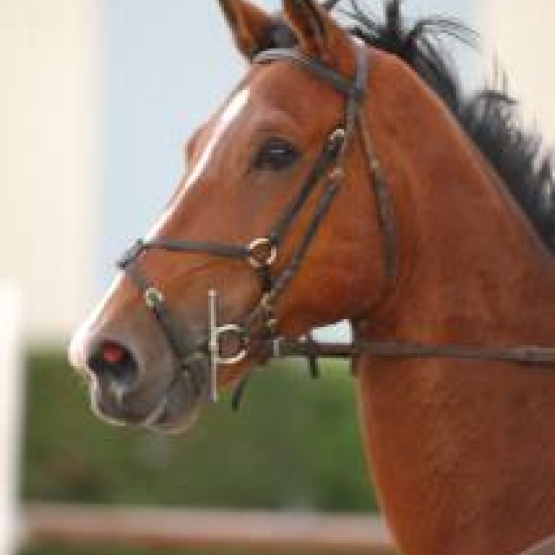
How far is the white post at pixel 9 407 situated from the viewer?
34.8 ft

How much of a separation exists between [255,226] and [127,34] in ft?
36.8

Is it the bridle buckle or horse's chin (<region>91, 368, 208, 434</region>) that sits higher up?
the bridle buckle

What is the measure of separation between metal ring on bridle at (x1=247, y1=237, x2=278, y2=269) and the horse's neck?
0.97 ft

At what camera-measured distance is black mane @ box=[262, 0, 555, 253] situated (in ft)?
14.7

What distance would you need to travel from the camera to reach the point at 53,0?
15141mm

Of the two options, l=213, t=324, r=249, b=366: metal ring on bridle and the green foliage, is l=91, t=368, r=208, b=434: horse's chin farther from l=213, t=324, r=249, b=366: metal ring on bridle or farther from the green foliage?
the green foliage

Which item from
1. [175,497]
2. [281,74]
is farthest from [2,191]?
[281,74]

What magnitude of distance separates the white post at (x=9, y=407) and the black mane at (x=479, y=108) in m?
6.41

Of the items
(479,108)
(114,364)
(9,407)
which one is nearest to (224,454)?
(9,407)

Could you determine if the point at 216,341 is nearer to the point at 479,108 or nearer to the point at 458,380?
the point at 458,380

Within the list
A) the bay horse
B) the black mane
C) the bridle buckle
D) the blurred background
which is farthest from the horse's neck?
the blurred background

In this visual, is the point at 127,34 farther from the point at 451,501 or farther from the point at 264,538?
the point at 451,501

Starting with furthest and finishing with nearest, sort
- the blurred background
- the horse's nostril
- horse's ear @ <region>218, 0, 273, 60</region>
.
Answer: the blurred background < horse's ear @ <region>218, 0, 273, 60</region> < the horse's nostril

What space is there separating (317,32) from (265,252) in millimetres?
501
